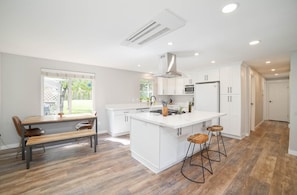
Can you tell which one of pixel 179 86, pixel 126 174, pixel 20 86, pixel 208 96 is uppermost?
pixel 179 86

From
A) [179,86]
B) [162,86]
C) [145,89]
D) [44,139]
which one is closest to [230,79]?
[179,86]

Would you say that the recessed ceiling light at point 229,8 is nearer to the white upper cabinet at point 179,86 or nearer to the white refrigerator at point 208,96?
the white refrigerator at point 208,96

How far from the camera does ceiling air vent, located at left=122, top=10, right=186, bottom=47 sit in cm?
162

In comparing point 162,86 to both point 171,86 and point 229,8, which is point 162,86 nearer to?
point 171,86

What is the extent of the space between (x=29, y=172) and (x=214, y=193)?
10.0 feet

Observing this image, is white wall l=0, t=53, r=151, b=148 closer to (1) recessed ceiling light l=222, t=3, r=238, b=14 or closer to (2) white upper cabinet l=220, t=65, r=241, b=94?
(1) recessed ceiling light l=222, t=3, r=238, b=14

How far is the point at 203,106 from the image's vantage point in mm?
4688

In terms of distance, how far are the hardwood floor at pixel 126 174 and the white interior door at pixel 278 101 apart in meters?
4.91

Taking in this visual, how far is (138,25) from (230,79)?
3637 mm

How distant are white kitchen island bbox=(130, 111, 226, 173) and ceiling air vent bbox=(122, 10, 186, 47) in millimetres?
1433

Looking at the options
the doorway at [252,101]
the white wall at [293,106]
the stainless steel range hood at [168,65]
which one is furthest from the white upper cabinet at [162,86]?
the white wall at [293,106]

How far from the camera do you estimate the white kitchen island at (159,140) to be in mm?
2207

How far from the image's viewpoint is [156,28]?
1887 mm

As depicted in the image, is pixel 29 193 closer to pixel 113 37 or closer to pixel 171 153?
pixel 171 153
